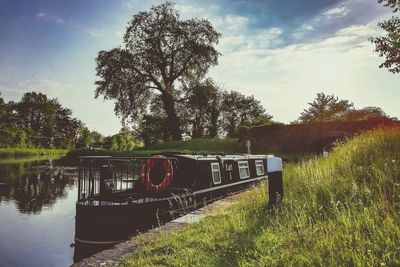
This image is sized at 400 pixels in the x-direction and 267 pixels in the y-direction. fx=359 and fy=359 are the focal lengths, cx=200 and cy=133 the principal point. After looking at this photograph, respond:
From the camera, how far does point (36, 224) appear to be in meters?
11.4

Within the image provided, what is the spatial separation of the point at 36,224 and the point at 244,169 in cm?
793

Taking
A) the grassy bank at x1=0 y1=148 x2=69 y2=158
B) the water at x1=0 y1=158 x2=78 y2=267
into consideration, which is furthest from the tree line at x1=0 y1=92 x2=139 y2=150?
the water at x1=0 y1=158 x2=78 y2=267

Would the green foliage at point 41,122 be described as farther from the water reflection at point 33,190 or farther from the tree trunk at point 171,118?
the water reflection at point 33,190

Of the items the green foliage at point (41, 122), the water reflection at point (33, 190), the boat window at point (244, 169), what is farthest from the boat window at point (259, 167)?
the green foliage at point (41, 122)

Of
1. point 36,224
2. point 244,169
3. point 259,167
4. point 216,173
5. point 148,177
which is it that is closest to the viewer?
point 148,177

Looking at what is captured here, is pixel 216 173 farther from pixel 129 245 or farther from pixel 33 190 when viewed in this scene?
pixel 33 190

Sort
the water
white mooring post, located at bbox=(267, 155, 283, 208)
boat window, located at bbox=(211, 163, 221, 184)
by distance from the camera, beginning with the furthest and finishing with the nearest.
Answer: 1. boat window, located at bbox=(211, 163, 221, 184)
2. the water
3. white mooring post, located at bbox=(267, 155, 283, 208)

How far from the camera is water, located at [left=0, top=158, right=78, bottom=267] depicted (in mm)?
8547

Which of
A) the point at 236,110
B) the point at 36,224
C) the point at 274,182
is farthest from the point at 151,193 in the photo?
the point at 236,110

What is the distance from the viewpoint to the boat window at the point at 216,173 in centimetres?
1207

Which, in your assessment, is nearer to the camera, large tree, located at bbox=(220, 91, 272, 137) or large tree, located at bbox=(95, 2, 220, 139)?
large tree, located at bbox=(95, 2, 220, 139)

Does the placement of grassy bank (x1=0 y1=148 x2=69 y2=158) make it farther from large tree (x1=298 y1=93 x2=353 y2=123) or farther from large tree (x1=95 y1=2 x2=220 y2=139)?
large tree (x1=298 y1=93 x2=353 y2=123)

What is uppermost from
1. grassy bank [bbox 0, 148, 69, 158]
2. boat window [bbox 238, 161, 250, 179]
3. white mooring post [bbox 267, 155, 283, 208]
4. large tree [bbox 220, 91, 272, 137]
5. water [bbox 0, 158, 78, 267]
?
large tree [bbox 220, 91, 272, 137]

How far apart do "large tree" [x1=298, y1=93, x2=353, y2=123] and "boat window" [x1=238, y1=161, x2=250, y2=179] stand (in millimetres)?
42166
